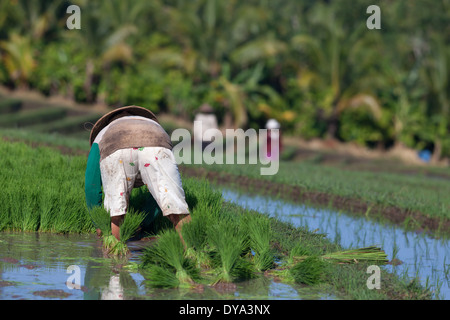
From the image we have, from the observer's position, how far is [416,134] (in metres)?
20.8

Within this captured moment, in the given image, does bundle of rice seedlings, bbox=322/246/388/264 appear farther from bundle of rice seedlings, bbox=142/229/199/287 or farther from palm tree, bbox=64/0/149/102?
palm tree, bbox=64/0/149/102

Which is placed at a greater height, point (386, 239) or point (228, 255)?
point (228, 255)

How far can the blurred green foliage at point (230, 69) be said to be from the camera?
2031cm

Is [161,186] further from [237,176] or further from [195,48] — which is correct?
[195,48]

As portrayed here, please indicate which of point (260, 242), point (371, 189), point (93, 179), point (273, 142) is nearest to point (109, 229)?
point (93, 179)

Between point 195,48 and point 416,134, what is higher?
point 195,48

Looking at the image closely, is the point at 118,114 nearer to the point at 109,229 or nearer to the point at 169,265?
the point at 109,229

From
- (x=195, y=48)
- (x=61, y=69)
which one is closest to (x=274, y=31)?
(x=195, y=48)

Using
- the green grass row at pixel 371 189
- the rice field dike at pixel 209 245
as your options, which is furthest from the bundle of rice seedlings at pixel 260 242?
the green grass row at pixel 371 189

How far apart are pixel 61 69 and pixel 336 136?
26.9 feet

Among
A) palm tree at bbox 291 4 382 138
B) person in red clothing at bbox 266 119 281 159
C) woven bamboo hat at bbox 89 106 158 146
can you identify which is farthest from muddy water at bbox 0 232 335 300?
palm tree at bbox 291 4 382 138

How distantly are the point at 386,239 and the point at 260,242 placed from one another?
2.30 metres

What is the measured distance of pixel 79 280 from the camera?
163 inches

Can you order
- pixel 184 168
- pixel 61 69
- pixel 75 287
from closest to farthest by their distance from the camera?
1. pixel 75 287
2. pixel 184 168
3. pixel 61 69
